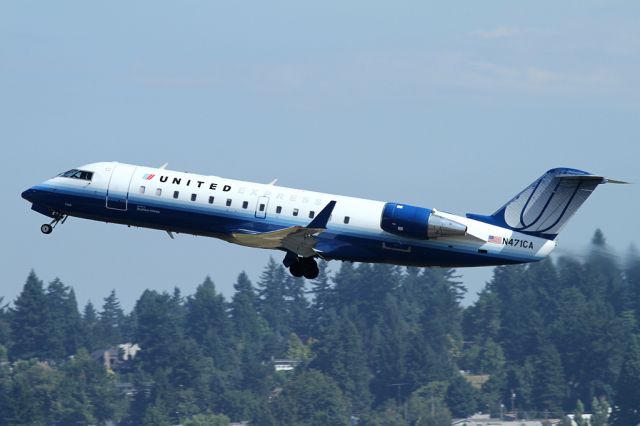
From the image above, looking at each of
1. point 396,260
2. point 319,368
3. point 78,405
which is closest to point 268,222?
point 396,260

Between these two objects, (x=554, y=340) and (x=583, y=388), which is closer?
(x=583, y=388)

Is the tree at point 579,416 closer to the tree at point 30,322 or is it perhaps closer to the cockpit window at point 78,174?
the tree at point 30,322

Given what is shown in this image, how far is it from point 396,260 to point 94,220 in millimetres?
11687

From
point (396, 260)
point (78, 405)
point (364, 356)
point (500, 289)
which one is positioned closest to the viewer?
point (396, 260)

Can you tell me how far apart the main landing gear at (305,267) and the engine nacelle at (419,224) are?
3.27m

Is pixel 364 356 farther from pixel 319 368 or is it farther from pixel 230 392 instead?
pixel 230 392

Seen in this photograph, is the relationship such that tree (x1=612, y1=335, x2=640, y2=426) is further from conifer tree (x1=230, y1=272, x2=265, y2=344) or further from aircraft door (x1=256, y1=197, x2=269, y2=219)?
aircraft door (x1=256, y1=197, x2=269, y2=219)

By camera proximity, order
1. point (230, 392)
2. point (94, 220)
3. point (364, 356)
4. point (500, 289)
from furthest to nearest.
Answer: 1. point (500, 289)
2. point (364, 356)
3. point (230, 392)
4. point (94, 220)

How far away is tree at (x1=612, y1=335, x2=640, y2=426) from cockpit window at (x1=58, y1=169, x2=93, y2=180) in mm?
81597

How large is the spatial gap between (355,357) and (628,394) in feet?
109

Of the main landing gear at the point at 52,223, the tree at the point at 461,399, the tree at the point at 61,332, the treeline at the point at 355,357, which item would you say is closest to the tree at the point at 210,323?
the treeline at the point at 355,357

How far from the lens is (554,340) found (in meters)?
158

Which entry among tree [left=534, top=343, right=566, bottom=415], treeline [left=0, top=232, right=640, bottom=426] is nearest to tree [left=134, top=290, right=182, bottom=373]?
treeline [left=0, top=232, right=640, bottom=426]

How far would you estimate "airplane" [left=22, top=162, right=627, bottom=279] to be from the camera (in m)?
48.7
